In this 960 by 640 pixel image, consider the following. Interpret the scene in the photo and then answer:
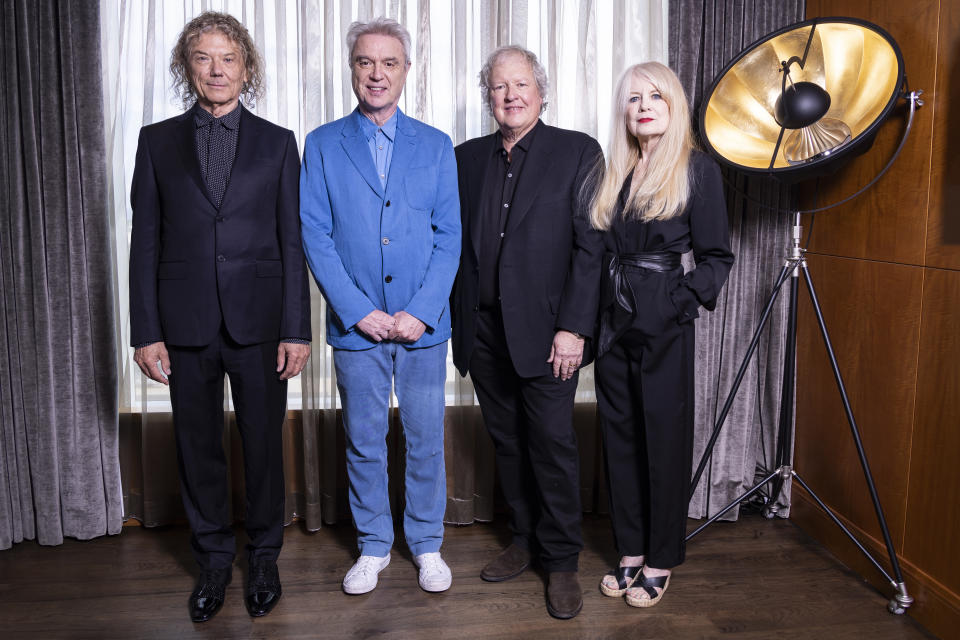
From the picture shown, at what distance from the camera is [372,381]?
7.72 feet

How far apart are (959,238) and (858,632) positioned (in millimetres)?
1162

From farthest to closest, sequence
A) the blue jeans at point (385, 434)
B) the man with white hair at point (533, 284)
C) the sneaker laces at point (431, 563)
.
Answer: the sneaker laces at point (431, 563) → the blue jeans at point (385, 434) → the man with white hair at point (533, 284)

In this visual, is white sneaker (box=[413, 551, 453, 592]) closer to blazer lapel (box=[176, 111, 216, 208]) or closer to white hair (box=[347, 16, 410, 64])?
blazer lapel (box=[176, 111, 216, 208])

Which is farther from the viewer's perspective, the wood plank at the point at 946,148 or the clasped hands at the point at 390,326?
the clasped hands at the point at 390,326

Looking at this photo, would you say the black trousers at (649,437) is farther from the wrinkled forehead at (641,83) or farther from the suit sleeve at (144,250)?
the suit sleeve at (144,250)

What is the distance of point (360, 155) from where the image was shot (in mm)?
2289

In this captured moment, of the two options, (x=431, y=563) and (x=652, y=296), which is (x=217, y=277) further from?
(x=652, y=296)

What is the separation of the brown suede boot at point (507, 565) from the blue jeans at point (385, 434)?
0.19 m

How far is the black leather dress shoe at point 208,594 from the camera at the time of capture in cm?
227

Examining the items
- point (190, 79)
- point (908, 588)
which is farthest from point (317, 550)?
point (908, 588)

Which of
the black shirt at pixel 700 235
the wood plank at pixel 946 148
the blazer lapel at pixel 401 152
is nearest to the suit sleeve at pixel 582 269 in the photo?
the black shirt at pixel 700 235

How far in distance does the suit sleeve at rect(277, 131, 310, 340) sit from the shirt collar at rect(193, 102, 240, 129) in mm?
159

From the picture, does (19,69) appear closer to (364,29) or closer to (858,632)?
(364,29)

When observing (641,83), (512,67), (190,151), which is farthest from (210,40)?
(641,83)
